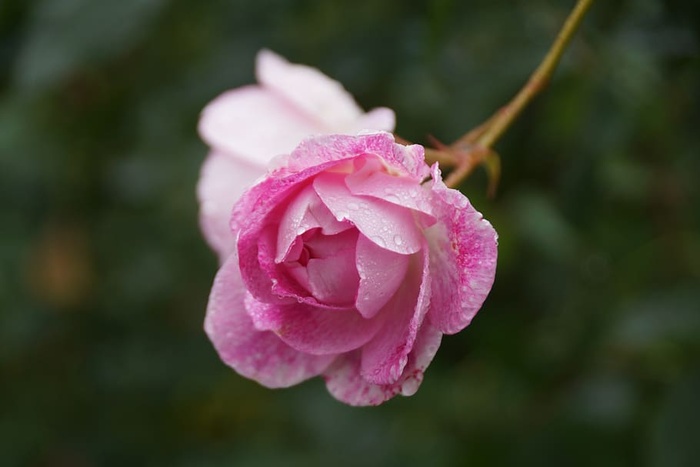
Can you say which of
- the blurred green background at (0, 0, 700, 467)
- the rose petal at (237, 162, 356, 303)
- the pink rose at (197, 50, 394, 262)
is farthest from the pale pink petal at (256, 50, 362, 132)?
the rose petal at (237, 162, 356, 303)

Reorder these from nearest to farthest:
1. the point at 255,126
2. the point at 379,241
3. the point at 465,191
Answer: the point at 379,241 → the point at 255,126 → the point at 465,191

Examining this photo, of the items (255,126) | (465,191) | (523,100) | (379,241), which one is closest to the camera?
(379,241)

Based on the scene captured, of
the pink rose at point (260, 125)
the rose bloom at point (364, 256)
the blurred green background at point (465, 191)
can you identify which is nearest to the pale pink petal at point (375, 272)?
the rose bloom at point (364, 256)

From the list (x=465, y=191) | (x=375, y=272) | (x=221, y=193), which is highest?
(x=375, y=272)

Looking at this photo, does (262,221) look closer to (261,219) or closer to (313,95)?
(261,219)

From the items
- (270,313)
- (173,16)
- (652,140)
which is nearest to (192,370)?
(173,16)

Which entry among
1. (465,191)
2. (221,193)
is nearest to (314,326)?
(221,193)

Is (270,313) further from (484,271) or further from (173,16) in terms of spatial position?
(173,16)
